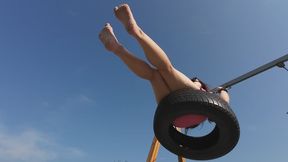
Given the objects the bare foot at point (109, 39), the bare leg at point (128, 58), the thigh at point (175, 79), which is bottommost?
the thigh at point (175, 79)

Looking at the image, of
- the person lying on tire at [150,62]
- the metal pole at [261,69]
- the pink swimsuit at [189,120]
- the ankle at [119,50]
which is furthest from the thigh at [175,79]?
the metal pole at [261,69]

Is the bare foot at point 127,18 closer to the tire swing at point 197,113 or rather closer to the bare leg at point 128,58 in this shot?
the bare leg at point 128,58

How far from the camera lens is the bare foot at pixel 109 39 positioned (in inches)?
194

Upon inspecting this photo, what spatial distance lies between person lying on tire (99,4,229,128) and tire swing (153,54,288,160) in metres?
0.15

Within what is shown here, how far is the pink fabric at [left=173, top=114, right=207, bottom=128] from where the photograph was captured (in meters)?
5.01

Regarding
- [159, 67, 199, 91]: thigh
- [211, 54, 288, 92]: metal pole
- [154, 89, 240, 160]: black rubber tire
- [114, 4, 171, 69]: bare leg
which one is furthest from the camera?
[211, 54, 288, 92]: metal pole

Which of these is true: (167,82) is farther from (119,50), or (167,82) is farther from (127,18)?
(127,18)

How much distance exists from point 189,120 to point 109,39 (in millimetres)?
1627

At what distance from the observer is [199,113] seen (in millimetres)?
4836

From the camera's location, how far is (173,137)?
5559 millimetres

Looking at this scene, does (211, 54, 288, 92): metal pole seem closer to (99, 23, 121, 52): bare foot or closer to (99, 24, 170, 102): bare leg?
(99, 24, 170, 102): bare leg

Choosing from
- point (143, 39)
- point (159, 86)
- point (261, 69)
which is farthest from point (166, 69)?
point (261, 69)

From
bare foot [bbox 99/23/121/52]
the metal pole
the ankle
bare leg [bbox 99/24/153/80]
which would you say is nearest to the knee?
bare leg [bbox 99/24/153/80]

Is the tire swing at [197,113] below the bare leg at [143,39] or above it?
below
